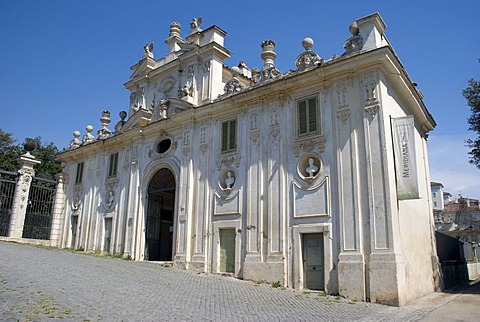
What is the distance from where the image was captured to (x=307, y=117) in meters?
13.9

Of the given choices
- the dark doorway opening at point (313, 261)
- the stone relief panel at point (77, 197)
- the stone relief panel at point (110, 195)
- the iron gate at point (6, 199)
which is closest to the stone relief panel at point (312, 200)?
the dark doorway opening at point (313, 261)

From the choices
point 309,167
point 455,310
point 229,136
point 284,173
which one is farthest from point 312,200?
point 455,310

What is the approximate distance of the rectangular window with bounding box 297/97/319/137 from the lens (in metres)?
13.7

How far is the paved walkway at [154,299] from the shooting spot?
7.27m

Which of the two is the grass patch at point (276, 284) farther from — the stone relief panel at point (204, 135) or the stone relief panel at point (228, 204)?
the stone relief panel at point (204, 135)

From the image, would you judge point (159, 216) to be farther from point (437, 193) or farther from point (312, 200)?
point (437, 193)

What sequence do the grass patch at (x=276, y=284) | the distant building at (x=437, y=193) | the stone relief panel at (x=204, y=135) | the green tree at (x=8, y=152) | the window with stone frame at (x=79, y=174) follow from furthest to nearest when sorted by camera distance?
the distant building at (x=437, y=193)
the green tree at (x=8, y=152)
the window with stone frame at (x=79, y=174)
the stone relief panel at (x=204, y=135)
the grass patch at (x=276, y=284)

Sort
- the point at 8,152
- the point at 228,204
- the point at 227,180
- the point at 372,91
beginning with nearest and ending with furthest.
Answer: the point at 372,91, the point at 228,204, the point at 227,180, the point at 8,152

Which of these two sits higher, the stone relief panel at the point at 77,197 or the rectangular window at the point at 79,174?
the rectangular window at the point at 79,174

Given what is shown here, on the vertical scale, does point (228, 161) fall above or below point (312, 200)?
above

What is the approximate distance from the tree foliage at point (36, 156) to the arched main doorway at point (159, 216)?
1571 centimetres

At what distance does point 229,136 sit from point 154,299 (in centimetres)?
840

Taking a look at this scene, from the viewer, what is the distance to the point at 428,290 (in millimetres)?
14016

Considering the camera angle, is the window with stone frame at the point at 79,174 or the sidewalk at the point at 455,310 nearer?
the sidewalk at the point at 455,310
